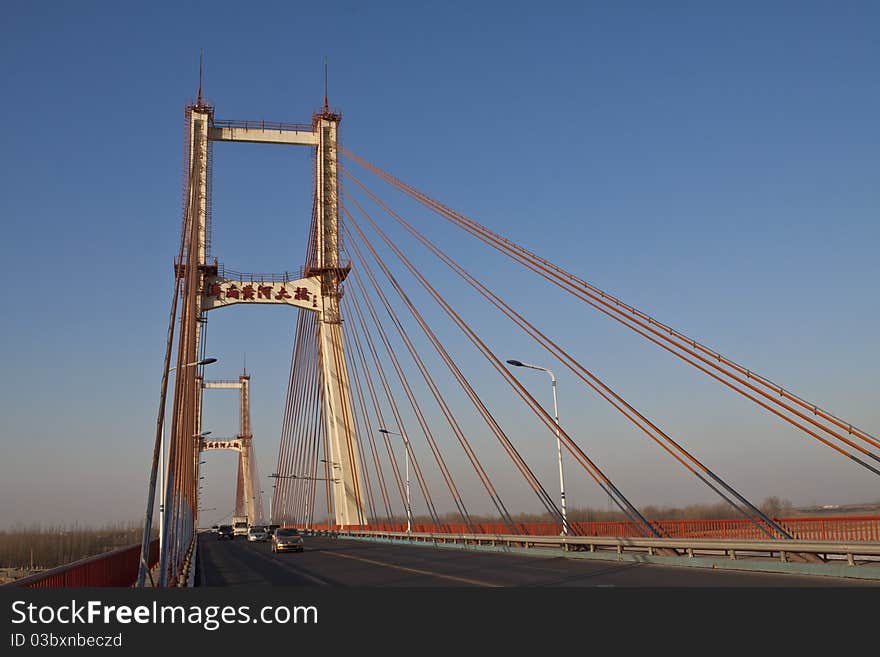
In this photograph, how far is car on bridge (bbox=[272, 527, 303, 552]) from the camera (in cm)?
4397

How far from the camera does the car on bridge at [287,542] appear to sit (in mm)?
43969

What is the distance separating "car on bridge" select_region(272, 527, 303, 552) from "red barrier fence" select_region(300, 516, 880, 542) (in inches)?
285

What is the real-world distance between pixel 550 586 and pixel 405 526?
125 ft

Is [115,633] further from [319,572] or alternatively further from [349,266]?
[349,266]

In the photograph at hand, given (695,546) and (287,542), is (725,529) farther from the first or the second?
(287,542)

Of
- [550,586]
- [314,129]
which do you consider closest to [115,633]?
[550,586]

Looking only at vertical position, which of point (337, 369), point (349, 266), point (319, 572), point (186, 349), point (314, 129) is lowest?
point (319, 572)

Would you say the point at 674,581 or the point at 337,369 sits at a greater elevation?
the point at 337,369

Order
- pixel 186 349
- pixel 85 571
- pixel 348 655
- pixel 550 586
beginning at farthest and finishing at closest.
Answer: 1. pixel 186 349
2. pixel 550 586
3. pixel 85 571
4. pixel 348 655

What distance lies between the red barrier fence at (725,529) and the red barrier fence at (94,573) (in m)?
14.7

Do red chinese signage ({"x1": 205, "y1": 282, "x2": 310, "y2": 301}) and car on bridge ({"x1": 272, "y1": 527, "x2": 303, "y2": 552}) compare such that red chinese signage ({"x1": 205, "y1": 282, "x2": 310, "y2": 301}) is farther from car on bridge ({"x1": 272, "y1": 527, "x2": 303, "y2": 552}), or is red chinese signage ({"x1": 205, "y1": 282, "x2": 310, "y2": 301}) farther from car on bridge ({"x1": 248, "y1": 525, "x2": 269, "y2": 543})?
car on bridge ({"x1": 248, "y1": 525, "x2": 269, "y2": 543})

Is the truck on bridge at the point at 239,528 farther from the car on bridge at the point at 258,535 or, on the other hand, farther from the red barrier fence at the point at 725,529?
the red barrier fence at the point at 725,529

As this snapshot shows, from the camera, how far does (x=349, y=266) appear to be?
1802 inches

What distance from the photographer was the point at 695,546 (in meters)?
22.6
